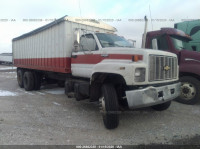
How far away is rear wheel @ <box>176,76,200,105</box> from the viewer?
575 centimetres

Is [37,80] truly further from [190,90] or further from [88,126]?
[190,90]

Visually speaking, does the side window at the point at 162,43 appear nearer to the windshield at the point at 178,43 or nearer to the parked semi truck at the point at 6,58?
the windshield at the point at 178,43

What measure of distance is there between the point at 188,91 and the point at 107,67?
3.34 m

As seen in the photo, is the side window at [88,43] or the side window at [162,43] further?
the side window at [162,43]

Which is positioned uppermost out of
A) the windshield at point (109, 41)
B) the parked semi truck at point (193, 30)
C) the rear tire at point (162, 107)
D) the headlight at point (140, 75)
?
the parked semi truck at point (193, 30)

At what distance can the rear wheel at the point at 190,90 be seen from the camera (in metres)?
5.75

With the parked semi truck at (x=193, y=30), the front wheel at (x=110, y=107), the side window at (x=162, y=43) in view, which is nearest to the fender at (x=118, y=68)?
the front wheel at (x=110, y=107)

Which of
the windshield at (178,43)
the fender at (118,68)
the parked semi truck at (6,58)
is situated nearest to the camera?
the fender at (118,68)

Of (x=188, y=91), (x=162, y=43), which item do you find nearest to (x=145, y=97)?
(x=188, y=91)

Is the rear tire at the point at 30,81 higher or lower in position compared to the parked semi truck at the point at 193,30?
lower

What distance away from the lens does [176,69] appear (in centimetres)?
463

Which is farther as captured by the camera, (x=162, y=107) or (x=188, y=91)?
(x=188, y=91)

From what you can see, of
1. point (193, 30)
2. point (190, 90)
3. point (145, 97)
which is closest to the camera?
point (145, 97)

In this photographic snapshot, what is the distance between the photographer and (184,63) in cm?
591
